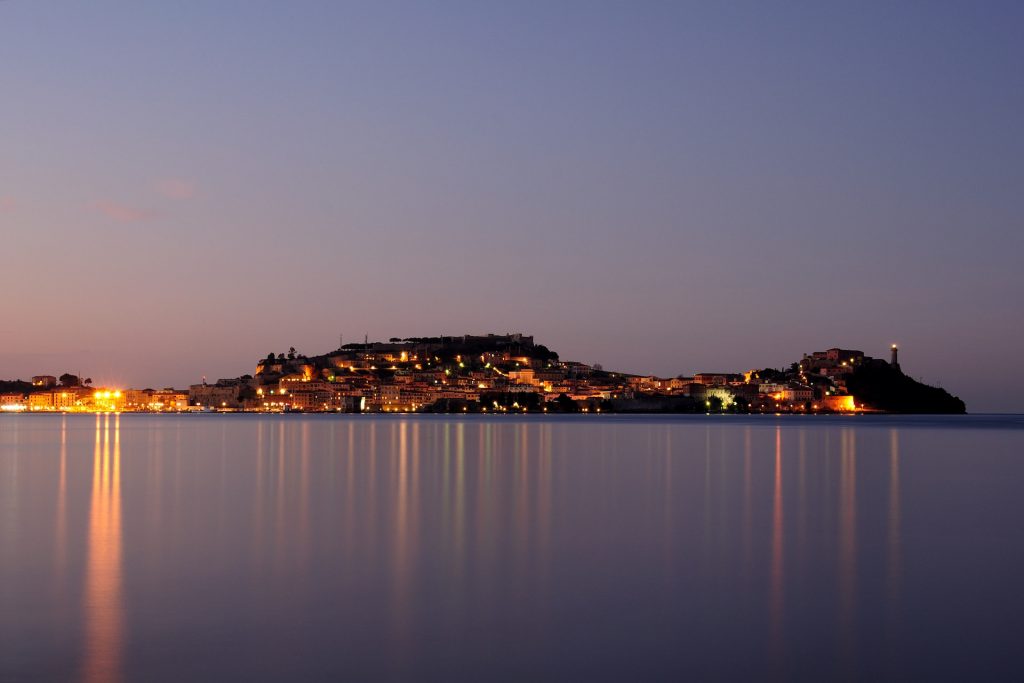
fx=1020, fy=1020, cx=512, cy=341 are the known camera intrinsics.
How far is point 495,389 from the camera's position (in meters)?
154

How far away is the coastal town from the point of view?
145 meters

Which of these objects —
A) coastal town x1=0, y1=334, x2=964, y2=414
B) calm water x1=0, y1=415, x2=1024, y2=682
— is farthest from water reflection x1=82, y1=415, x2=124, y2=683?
coastal town x1=0, y1=334, x2=964, y2=414

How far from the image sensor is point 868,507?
57.9 ft

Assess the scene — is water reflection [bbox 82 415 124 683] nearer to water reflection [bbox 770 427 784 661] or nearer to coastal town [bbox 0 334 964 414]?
water reflection [bbox 770 427 784 661]

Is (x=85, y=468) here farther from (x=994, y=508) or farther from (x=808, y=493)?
(x=994, y=508)

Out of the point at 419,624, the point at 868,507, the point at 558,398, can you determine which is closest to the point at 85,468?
the point at 868,507

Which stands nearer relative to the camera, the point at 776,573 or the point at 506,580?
the point at 506,580

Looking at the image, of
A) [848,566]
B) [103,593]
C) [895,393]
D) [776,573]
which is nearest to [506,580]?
[776,573]

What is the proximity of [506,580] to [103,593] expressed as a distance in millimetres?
3821

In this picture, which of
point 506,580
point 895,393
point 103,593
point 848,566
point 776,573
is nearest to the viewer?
point 103,593

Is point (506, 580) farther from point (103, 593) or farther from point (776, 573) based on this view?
point (103, 593)

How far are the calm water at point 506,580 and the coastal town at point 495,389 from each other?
125m

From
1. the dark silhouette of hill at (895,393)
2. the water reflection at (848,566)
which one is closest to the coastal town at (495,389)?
the dark silhouette of hill at (895,393)

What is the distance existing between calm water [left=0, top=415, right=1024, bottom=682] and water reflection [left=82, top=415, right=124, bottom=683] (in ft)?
0.10
